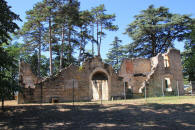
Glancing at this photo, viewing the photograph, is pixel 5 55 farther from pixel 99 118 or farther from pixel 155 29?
pixel 155 29

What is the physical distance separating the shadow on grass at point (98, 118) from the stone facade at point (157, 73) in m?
12.4

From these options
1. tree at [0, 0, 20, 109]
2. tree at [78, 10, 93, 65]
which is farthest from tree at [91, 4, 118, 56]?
tree at [0, 0, 20, 109]

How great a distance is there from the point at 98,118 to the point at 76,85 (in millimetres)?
8901

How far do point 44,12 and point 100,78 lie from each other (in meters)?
12.0

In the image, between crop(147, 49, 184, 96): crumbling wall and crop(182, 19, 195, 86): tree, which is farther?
crop(182, 19, 195, 86): tree

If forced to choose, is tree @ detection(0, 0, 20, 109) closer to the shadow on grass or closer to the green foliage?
the green foliage

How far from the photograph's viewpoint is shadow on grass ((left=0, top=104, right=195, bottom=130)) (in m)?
8.47

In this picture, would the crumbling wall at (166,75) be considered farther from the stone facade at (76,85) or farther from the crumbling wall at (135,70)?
the stone facade at (76,85)

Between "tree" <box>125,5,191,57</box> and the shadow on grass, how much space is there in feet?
87.7

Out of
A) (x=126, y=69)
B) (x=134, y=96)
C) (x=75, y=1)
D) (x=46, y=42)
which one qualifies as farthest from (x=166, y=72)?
(x=46, y=42)

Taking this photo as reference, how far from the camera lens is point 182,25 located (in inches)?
1404

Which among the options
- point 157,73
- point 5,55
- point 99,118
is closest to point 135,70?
point 157,73

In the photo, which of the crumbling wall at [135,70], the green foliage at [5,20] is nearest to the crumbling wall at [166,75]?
the crumbling wall at [135,70]

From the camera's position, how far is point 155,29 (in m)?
36.2
